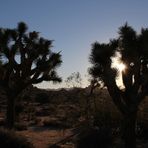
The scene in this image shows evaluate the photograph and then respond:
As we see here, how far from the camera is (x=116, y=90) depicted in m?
14.6

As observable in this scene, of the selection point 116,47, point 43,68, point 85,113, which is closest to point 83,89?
point 85,113

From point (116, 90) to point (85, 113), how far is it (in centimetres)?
842

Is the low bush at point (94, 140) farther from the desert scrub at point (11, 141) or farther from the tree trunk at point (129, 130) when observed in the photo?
the desert scrub at point (11, 141)

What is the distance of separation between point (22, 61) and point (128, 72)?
25.7 ft

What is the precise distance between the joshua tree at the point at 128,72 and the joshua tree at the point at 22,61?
6699 mm

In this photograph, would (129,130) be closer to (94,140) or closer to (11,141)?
(94,140)

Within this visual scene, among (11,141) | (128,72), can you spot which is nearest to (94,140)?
(128,72)

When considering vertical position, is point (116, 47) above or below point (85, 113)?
above

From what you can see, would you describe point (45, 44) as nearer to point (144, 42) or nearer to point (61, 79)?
point (61, 79)

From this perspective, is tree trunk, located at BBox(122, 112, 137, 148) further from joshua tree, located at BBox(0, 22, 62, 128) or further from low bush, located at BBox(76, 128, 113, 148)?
joshua tree, located at BBox(0, 22, 62, 128)

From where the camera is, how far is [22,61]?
21.1 meters

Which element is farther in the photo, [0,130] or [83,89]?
[83,89]

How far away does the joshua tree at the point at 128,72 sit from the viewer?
47.1 ft

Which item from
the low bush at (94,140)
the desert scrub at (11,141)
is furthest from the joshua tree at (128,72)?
the desert scrub at (11,141)
